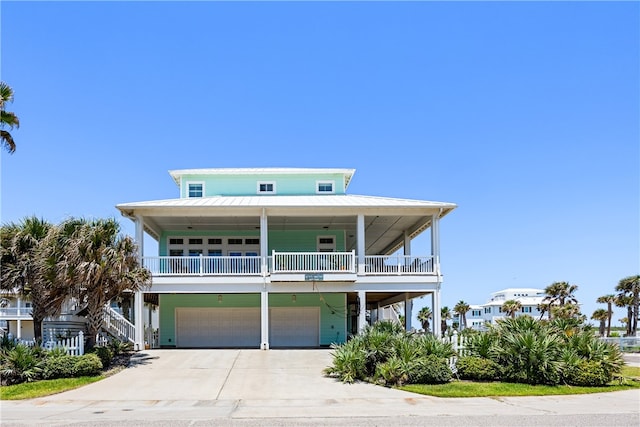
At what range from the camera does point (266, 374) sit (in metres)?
18.4

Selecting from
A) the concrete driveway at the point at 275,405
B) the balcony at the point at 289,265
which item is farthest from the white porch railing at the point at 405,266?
the concrete driveway at the point at 275,405

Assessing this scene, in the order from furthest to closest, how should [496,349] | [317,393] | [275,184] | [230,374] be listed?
1. [275,184]
2. [230,374]
3. [496,349]
4. [317,393]

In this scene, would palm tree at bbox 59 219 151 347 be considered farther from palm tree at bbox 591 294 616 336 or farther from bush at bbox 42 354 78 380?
palm tree at bbox 591 294 616 336

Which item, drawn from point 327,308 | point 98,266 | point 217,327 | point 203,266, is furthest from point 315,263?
point 98,266

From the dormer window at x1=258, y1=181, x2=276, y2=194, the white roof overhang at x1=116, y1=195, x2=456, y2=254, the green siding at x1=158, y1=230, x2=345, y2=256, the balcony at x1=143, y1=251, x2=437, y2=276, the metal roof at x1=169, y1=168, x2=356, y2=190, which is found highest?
the metal roof at x1=169, y1=168, x2=356, y2=190

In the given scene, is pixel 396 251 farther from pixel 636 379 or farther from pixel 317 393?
pixel 317 393

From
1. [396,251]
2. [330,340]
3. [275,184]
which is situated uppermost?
[275,184]

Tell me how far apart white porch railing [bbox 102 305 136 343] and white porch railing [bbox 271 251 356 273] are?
19.3ft

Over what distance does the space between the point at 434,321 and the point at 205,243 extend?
37.0ft

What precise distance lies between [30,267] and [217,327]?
39.8ft

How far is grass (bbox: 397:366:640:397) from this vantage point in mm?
14938

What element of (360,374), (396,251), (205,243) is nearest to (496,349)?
(360,374)

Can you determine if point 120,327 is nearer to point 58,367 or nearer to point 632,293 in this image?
point 58,367

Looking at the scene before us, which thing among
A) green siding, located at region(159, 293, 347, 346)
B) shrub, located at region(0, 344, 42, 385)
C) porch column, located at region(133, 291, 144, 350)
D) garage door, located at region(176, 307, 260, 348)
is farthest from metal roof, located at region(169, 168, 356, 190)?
shrub, located at region(0, 344, 42, 385)
